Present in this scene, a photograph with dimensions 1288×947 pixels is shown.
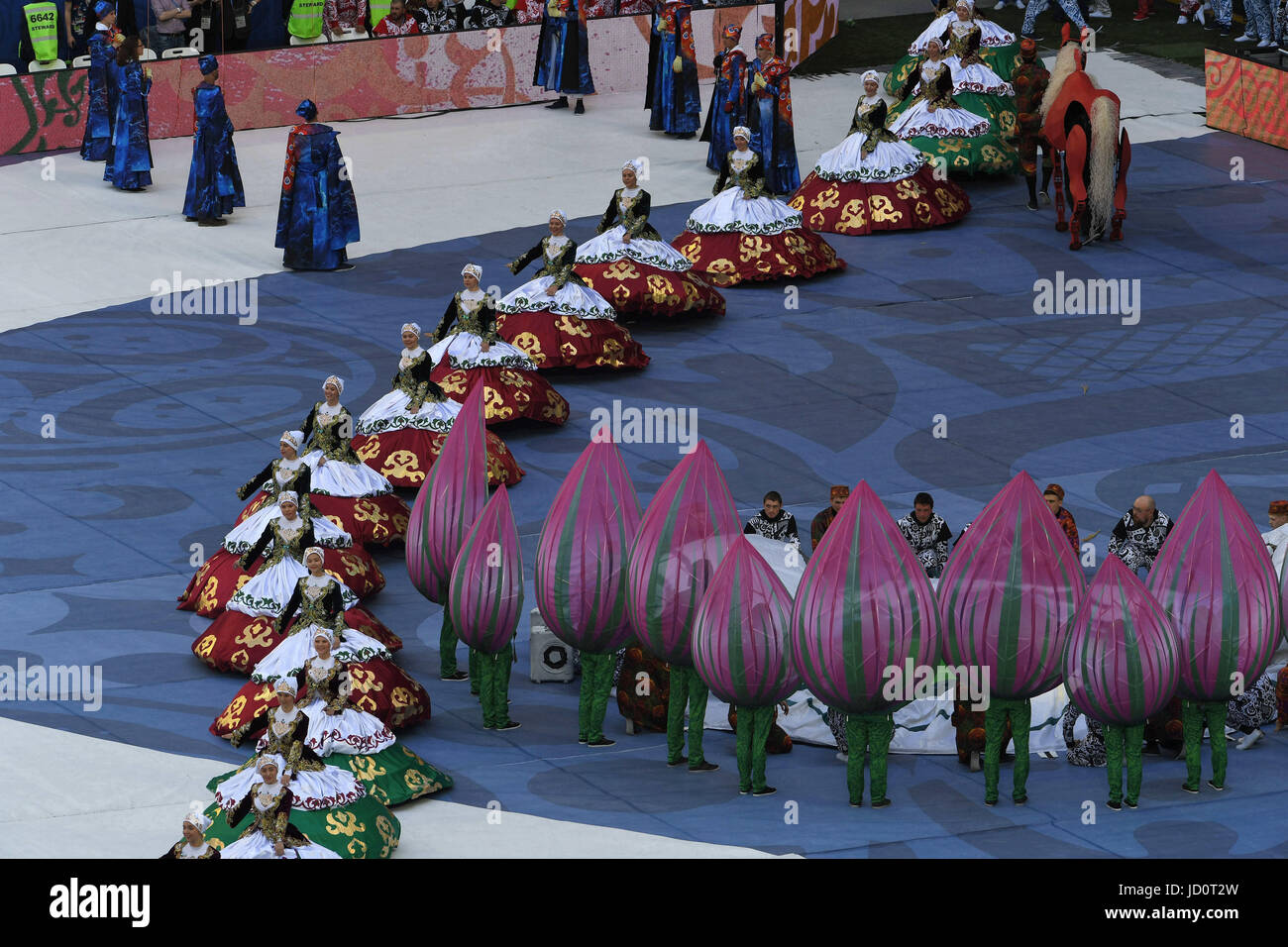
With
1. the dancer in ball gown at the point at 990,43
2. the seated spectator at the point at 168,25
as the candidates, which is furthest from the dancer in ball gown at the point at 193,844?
the dancer in ball gown at the point at 990,43

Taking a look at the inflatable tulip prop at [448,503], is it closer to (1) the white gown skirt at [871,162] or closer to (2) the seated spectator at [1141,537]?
(2) the seated spectator at [1141,537]

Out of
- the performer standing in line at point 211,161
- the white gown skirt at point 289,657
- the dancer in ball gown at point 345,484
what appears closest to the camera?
the white gown skirt at point 289,657

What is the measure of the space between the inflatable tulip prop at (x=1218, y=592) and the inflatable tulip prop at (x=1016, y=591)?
68 cm

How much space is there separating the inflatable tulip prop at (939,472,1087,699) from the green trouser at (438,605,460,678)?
12.8 feet

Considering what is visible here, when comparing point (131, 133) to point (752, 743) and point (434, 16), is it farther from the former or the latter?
point (752, 743)

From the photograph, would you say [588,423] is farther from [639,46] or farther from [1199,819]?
[639,46]

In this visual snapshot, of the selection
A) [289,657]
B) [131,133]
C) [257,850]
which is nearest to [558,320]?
[131,133]

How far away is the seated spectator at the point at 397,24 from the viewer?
3153 centimetres

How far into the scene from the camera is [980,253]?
88.9 ft

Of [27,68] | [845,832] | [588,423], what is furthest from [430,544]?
[27,68]

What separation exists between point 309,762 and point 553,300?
9190 millimetres

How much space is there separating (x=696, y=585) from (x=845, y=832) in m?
Result: 1.88

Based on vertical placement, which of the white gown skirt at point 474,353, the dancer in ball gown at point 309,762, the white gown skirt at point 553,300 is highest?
the white gown skirt at point 553,300

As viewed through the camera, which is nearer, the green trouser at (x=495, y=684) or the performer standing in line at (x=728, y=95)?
the green trouser at (x=495, y=684)
